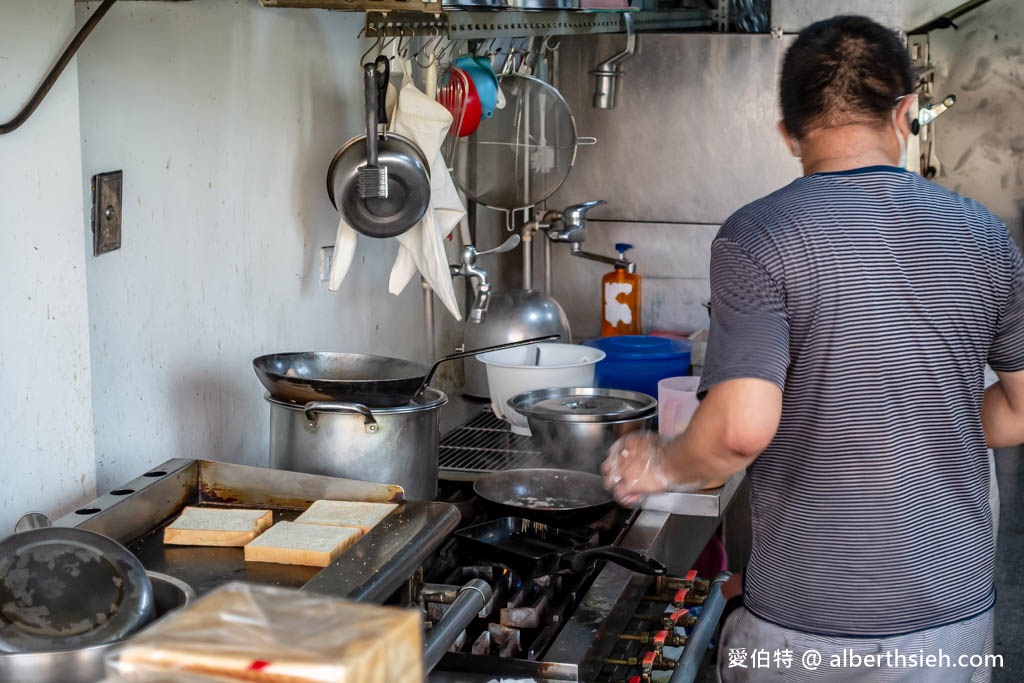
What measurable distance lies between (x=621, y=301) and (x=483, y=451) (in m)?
1.09

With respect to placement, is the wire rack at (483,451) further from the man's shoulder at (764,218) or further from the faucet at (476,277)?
the man's shoulder at (764,218)

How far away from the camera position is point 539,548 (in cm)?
202

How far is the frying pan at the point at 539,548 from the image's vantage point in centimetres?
189

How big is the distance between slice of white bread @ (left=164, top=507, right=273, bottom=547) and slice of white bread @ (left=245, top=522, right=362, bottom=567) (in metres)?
0.04

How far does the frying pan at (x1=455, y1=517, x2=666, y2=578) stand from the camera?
1.89 meters

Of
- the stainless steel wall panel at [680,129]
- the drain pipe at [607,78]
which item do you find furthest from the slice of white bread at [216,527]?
the stainless steel wall panel at [680,129]

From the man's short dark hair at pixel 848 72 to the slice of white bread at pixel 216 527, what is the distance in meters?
0.94

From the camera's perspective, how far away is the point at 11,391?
1.43 metres

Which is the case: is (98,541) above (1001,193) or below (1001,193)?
below

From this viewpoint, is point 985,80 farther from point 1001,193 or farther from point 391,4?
point 391,4

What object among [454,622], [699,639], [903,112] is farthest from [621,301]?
[454,622]

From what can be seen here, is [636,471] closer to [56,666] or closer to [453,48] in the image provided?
[56,666]

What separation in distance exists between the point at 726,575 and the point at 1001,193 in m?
2.35

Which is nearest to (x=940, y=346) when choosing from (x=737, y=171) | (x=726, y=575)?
(x=726, y=575)
